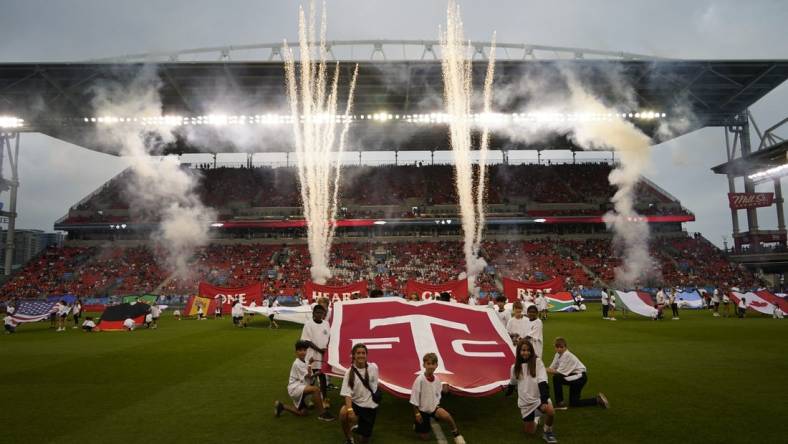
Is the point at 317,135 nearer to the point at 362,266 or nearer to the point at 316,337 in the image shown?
the point at 362,266

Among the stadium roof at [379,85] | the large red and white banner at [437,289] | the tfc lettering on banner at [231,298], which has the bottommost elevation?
the tfc lettering on banner at [231,298]

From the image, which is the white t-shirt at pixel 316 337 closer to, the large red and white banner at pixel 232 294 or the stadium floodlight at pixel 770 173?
the large red and white banner at pixel 232 294

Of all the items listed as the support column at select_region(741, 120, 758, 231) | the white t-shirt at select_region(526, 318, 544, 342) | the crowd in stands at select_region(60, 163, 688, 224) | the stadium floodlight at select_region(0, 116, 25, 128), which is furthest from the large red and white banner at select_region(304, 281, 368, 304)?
the support column at select_region(741, 120, 758, 231)

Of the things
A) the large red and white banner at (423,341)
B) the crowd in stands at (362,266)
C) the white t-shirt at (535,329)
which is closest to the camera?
the large red and white banner at (423,341)

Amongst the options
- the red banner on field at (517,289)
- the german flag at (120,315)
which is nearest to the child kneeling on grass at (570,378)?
the red banner on field at (517,289)

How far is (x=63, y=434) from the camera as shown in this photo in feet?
21.3

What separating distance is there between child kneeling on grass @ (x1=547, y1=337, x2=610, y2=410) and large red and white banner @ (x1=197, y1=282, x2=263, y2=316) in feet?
65.3

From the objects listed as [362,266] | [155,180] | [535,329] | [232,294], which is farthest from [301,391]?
[155,180]

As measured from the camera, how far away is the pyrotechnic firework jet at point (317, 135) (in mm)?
31773

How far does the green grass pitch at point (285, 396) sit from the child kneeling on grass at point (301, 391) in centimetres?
17

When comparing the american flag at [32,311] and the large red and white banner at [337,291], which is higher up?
the large red and white banner at [337,291]

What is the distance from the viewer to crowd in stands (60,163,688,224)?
48.0 metres

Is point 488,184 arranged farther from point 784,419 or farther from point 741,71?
point 784,419

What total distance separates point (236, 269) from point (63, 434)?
36476 millimetres
